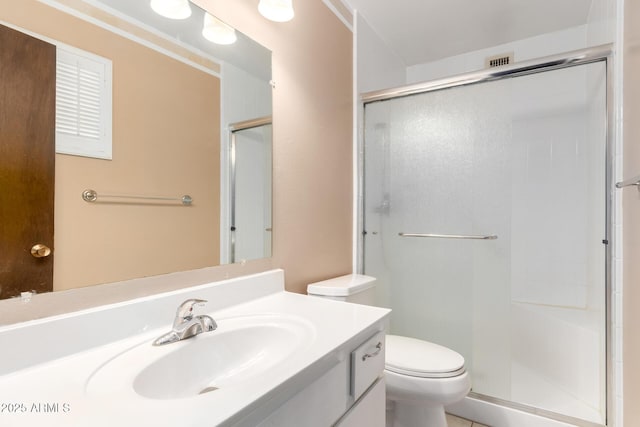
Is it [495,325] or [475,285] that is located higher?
→ [475,285]

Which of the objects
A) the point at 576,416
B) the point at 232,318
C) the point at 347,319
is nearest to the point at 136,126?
the point at 232,318

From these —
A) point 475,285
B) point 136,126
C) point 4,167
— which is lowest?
point 475,285

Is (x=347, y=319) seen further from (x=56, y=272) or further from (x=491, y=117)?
(x=491, y=117)

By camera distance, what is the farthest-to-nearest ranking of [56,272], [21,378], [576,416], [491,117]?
[491,117] < [576,416] < [56,272] < [21,378]

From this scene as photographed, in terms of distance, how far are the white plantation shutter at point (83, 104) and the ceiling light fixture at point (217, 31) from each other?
14.9 inches

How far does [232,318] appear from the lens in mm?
956

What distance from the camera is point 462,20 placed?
2.01m

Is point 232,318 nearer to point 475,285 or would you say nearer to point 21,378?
point 21,378

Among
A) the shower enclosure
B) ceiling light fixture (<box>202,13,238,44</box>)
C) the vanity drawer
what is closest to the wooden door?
ceiling light fixture (<box>202,13,238,44</box>)

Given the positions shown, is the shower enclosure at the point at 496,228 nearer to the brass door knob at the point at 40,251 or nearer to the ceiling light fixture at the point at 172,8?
the ceiling light fixture at the point at 172,8

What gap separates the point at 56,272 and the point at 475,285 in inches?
70.3
